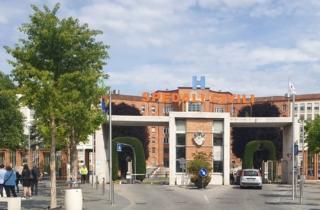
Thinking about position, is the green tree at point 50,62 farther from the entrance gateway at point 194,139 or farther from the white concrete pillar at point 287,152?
the white concrete pillar at point 287,152

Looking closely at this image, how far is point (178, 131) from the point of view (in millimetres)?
55688

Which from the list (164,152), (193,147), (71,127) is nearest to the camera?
(71,127)

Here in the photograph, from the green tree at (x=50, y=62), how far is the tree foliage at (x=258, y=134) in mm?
70313

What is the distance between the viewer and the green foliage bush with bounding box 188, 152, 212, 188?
47406 millimetres

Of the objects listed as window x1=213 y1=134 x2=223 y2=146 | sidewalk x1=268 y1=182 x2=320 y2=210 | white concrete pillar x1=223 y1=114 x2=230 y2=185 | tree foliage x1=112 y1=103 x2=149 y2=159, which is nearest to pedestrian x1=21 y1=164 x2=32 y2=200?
sidewalk x1=268 y1=182 x2=320 y2=210

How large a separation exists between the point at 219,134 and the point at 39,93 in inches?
1361

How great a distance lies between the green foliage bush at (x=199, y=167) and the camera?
47406 millimetres

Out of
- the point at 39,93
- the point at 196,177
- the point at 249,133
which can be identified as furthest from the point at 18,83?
the point at 249,133

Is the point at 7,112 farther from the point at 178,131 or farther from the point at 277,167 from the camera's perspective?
the point at 277,167

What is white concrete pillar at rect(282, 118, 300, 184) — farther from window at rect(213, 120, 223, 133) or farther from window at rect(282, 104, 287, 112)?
window at rect(282, 104, 287, 112)

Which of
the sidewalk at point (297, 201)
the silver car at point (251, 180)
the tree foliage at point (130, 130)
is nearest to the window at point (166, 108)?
the tree foliage at point (130, 130)

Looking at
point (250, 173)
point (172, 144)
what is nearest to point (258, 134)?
point (172, 144)

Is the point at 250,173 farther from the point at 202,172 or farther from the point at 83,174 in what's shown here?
the point at 83,174

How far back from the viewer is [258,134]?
96.9 metres
